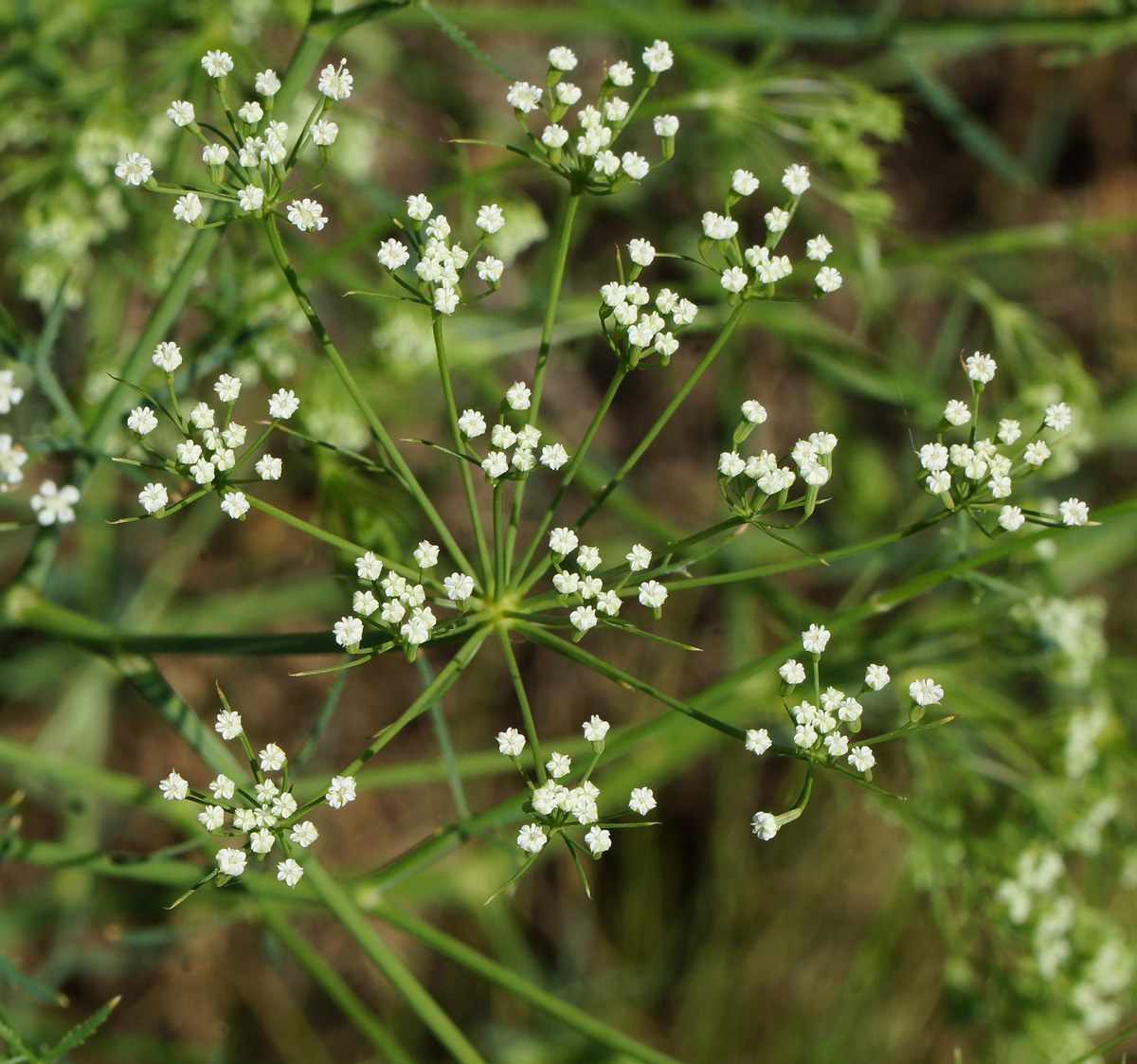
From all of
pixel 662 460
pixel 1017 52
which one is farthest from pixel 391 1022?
pixel 1017 52

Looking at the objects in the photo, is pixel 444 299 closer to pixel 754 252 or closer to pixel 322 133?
pixel 322 133

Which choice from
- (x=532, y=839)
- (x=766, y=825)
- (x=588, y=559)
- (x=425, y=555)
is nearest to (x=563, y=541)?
(x=588, y=559)

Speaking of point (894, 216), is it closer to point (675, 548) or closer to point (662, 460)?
point (662, 460)

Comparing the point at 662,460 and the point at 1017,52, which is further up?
the point at 1017,52

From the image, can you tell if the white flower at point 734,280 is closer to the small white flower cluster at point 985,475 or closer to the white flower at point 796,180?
the white flower at point 796,180

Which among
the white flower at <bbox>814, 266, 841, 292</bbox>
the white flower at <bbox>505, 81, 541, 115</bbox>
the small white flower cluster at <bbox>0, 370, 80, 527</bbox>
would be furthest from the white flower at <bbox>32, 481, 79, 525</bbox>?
the white flower at <bbox>814, 266, 841, 292</bbox>
